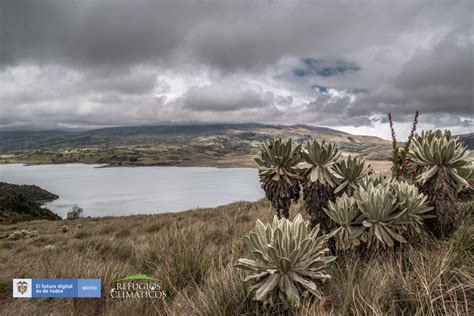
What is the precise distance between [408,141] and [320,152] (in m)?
1.45

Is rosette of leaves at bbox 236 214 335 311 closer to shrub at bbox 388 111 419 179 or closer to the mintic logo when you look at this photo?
shrub at bbox 388 111 419 179

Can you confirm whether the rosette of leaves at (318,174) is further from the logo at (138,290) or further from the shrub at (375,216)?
the logo at (138,290)

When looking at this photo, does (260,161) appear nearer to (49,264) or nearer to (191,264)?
(191,264)

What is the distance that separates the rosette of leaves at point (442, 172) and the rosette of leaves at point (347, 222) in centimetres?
120

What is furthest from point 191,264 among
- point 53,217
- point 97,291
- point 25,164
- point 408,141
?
point 25,164

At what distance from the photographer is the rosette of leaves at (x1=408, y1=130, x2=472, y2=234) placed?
384cm

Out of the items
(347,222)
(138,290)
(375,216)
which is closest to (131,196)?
(138,290)

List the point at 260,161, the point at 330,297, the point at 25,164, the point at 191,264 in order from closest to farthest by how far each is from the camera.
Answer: the point at 330,297 < the point at 260,161 < the point at 191,264 < the point at 25,164

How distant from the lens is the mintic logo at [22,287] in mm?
4145

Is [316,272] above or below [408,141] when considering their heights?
below

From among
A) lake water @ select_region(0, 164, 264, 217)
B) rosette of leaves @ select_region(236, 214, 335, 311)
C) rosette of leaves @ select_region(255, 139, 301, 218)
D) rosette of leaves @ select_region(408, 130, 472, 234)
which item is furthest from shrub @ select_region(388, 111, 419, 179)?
lake water @ select_region(0, 164, 264, 217)

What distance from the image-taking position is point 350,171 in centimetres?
398

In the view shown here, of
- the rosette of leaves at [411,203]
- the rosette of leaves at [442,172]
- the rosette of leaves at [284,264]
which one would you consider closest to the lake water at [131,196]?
the rosette of leaves at [442,172]

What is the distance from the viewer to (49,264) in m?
5.27
